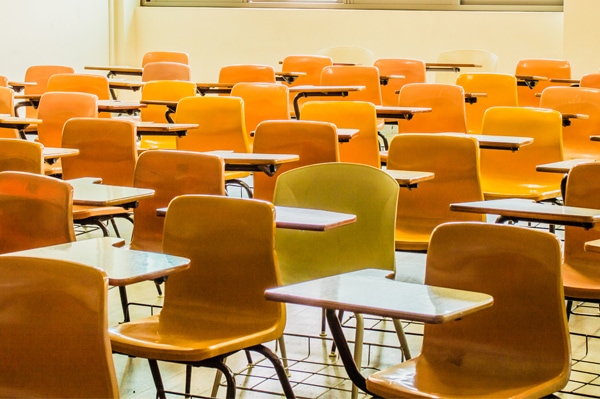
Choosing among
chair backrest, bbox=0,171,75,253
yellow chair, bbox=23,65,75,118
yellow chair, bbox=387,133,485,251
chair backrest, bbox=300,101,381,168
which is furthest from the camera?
yellow chair, bbox=23,65,75,118

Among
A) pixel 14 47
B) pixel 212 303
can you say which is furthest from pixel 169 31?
pixel 212 303

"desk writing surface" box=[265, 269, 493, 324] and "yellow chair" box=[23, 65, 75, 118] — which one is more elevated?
"yellow chair" box=[23, 65, 75, 118]

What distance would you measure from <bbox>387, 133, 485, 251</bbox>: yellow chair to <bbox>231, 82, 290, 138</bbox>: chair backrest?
2.16 metres

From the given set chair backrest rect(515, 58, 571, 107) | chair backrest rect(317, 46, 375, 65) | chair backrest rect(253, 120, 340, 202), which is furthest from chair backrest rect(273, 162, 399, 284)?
chair backrest rect(317, 46, 375, 65)

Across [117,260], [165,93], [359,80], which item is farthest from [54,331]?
[359,80]

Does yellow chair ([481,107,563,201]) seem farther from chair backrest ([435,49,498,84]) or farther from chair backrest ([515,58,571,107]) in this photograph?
chair backrest ([435,49,498,84])

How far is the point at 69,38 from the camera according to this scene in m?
11.7

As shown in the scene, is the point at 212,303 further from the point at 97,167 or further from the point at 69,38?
the point at 69,38

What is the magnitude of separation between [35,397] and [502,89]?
19.2ft

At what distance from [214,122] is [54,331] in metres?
3.97

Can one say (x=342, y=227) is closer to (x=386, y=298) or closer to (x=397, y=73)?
(x=386, y=298)

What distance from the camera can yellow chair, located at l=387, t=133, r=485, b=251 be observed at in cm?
475

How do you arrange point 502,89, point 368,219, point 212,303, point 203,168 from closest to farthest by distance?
point 212,303, point 368,219, point 203,168, point 502,89

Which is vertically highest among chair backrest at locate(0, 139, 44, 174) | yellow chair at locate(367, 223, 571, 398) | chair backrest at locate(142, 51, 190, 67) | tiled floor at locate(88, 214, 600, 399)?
chair backrest at locate(142, 51, 190, 67)
